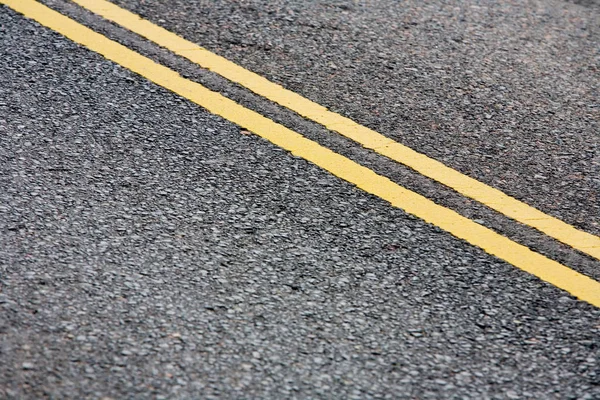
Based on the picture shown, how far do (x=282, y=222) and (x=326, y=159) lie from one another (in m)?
0.48

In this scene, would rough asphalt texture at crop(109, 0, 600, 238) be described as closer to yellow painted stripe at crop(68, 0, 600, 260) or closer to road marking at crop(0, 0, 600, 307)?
yellow painted stripe at crop(68, 0, 600, 260)

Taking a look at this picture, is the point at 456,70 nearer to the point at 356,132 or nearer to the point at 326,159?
the point at 356,132

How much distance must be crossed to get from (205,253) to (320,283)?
38 centimetres

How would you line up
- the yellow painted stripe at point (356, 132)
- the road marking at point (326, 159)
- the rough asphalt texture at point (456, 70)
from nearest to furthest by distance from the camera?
the road marking at point (326, 159), the yellow painted stripe at point (356, 132), the rough asphalt texture at point (456, 70)

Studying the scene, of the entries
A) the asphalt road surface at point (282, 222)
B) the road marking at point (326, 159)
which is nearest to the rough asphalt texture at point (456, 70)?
the asphalt road surface at point (282, 222)

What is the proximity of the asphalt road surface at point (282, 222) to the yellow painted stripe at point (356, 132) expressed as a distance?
0.19 feet

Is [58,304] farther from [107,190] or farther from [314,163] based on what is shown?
A: [314,163]

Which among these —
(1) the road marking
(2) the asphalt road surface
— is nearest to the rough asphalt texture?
(2) the asphalt road surface

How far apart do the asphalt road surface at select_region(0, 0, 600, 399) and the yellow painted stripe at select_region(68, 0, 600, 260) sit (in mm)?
57

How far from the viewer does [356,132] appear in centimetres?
346

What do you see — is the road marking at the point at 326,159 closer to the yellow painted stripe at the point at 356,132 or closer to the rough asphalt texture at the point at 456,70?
the yellow painted stripe at the point at 356,132

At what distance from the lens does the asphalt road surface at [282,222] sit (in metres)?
2.27

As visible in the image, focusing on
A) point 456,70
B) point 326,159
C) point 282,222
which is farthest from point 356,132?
point 456,70

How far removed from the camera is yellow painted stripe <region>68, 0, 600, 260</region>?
2980 millimetres
